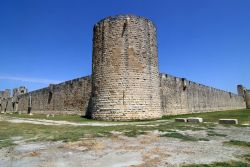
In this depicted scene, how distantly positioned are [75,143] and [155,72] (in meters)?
10.6

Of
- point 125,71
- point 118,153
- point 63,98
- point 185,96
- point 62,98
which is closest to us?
point 118,153

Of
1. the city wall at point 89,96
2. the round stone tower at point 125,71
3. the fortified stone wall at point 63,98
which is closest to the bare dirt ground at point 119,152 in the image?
the round stone tower at point 125,71

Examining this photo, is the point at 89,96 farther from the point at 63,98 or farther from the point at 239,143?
the point at 239,143

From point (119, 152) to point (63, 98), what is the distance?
18971 mm

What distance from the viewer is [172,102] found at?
72.1 feet

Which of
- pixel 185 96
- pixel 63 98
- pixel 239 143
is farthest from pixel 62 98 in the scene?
pixel 239 143

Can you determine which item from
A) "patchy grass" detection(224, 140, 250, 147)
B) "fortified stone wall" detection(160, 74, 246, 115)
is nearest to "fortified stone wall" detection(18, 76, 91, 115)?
"fortified stone wall" detection(160, 74, 246, 115)

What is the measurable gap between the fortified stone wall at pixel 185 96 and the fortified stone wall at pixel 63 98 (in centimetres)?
656

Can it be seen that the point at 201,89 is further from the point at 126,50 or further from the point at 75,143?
the point at 75,143

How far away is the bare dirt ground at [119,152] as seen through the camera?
492cm

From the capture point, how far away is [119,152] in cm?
577

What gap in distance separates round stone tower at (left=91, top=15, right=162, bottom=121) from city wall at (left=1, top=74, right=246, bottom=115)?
4.52 metres

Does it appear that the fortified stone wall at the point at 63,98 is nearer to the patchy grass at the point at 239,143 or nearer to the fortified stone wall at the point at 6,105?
the fortified stone wall at the point at 6,105

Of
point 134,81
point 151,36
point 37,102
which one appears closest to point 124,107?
point 134,81
